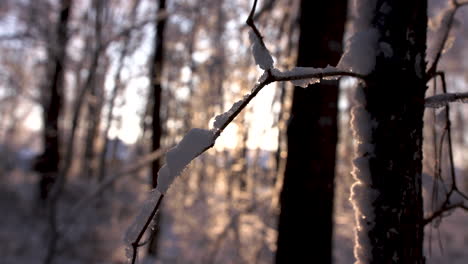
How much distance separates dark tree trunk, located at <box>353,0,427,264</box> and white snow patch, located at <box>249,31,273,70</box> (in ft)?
0.92

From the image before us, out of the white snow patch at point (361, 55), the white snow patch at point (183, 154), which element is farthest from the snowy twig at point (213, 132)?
the white snow patch at point (361, 55)

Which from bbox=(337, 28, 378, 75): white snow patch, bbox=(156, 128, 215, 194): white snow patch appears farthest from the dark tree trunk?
bbox=(156, 128, 215, 194): white snow patch

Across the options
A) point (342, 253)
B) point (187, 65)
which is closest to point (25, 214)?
point (187, 65)

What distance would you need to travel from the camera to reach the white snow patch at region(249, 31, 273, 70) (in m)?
0.66

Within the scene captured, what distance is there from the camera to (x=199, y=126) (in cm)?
651

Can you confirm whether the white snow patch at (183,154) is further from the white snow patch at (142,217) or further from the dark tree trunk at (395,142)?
the dark tree trunk at (395,142)

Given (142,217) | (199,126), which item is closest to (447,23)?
(142,217)

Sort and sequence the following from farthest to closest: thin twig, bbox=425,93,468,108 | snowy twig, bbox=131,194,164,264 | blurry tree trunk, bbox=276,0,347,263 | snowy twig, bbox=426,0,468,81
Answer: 1. blurry tree trunk, bbox=276,0,347,263
2. snowy twig, bbox=426,0,468,81
3. thin twig, bbox=425,93,468,108
4. snowy twig, bbox=131,194,164,264

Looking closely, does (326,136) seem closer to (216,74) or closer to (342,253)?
(342,253)

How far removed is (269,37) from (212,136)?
4350 millimetres

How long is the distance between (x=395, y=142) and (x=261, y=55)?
376mm

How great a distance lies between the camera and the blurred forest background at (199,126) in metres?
2.21

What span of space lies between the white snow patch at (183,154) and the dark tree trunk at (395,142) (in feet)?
1.36

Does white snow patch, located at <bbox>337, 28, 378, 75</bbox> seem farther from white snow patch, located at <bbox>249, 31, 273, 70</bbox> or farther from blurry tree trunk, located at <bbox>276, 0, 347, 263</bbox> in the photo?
blurry tree trunk, located at <bbox>276, 0, 347, 263</bbox>
